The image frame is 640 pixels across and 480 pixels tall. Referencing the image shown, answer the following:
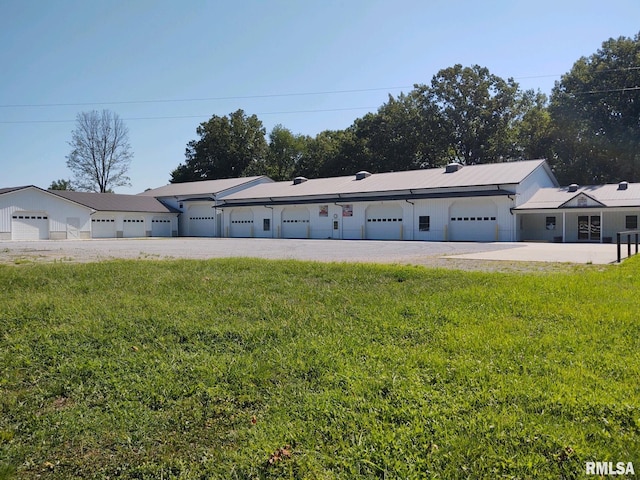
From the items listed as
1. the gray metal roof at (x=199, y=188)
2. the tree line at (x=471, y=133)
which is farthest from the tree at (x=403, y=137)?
the gray metal roof at (x=199, y=188)

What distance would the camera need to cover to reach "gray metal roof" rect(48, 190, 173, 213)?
44769 millimetres

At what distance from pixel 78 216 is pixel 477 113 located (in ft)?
143

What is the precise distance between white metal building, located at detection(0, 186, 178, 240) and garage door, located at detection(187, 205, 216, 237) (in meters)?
1.85

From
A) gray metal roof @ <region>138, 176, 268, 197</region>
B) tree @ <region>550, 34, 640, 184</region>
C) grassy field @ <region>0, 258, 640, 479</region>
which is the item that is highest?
tree @ <region>550, 34, 640, 184</region>

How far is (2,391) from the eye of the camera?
469 cm

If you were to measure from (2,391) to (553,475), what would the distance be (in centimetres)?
492

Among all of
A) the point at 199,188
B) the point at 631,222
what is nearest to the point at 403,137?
the point at 199,188

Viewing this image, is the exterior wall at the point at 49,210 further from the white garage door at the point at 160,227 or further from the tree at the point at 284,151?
the tree at the point at 284,151

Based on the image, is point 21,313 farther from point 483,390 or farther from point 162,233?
point 162,233

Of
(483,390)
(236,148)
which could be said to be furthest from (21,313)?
(236,148)

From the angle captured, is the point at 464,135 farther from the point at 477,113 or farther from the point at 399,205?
the point at 399,205

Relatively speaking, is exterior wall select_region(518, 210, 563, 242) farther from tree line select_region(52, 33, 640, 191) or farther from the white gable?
tree line select_region(52, 33, 640, 191)

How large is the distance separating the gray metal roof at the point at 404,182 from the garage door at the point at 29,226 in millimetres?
16155

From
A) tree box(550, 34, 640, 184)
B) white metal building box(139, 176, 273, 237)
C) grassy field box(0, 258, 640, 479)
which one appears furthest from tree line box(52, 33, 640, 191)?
grassy field box(0, 258, 640, 479)
